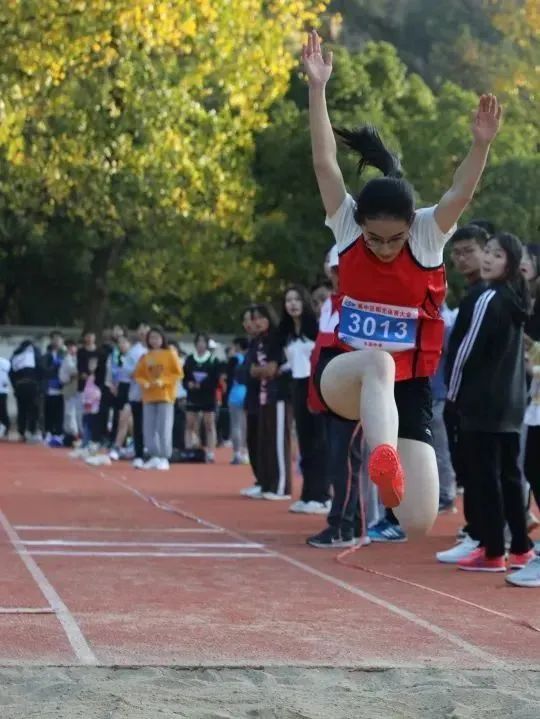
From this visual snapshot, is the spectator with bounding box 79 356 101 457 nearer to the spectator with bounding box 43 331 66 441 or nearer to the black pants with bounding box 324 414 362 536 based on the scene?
the spectator with bounding box 43 331 66 441

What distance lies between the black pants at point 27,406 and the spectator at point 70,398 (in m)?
0.93

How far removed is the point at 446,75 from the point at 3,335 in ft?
69.8

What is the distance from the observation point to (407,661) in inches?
243

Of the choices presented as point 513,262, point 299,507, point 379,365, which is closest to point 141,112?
point 299,507

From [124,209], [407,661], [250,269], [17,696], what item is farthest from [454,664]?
[250,269]

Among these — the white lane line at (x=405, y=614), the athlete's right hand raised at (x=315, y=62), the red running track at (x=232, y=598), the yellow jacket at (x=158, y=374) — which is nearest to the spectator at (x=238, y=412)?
the yellow jacket at (x=158, y=374)

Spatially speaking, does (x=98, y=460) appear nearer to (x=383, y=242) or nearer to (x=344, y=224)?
(x=344, y=224)

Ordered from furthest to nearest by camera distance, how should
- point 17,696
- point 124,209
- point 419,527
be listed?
point 124,209 → point 419,527 → point 17,696

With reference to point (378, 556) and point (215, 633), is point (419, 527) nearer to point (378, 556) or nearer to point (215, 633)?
point (215, 633)

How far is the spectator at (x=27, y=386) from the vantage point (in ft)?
83.1

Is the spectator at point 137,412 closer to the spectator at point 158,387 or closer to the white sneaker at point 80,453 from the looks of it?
→ the spectator at point 158,387

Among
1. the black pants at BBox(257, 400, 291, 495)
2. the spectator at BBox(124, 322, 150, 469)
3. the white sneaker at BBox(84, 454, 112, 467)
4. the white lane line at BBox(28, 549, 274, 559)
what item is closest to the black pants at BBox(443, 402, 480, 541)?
the white lane line at BBox(28, 549, 274, 559)

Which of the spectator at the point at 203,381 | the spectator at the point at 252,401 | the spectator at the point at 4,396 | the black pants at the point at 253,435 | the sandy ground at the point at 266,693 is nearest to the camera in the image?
the sandy ground at the point at 266,693

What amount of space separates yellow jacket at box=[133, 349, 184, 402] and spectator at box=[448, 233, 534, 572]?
8743 millimetres
